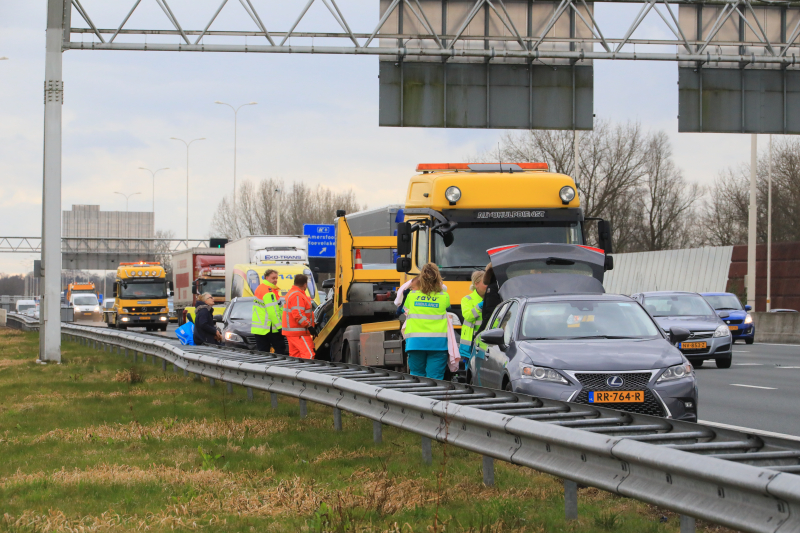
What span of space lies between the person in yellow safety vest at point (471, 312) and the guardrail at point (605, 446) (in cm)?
279

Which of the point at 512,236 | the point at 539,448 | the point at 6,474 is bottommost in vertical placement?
the point at 6,474

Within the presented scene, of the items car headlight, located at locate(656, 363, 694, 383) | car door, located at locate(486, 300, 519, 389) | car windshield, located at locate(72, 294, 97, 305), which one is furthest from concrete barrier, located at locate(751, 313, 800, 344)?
car windshield, located at locate(72, 294, 97, 305)

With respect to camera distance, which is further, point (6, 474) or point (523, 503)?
point (6, 474)

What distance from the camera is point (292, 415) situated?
473 inches

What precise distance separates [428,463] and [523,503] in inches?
Answer: 61.9

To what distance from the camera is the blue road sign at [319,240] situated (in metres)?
54.8

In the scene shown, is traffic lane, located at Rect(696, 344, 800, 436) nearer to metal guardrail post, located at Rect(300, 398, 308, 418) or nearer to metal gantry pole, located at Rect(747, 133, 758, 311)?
metal guardrail post, located at Rect(300, 398, 308, 418)

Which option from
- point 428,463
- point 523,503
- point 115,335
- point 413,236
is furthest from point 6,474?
point 115,335

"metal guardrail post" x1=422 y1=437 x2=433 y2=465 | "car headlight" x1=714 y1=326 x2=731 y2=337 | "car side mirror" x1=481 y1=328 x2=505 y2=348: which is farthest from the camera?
"car headlight" x1=714 y1=326 x2=731 y2=337

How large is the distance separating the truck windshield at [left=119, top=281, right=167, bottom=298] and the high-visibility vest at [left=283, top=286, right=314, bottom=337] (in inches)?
1449

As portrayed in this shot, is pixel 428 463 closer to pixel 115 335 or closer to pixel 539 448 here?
pixel 539 448

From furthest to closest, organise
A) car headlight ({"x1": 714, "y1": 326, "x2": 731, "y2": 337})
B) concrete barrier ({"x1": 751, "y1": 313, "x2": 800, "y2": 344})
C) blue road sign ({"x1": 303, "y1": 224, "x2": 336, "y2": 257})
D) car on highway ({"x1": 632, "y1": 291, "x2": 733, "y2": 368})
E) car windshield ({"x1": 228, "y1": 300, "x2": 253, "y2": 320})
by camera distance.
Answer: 1. blue road sign ({"x1": 303, "y1": 224, "x2": 336, "y2": 257})
2. concrete barrier ({"x1": 751, "y1": 313, "x2": 800, "y2": 344})
3. car windshield ({"x1": 228, "y1": 300, "x2": 253, "y2": 320})
4. car headlight ({"x1": 714, "y1": 326, "x2": 731, "y2": 337})
5. car on highway ({"x1": 632, "y1": 291, "x2": 733, "y2": 368})

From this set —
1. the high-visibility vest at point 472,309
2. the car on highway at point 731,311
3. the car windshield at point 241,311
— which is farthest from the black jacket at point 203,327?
the car on highway at point 731,311

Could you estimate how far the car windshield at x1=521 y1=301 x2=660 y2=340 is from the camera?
10.7m
